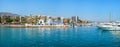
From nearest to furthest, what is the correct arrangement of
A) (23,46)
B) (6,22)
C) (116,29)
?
(23,46), (116,29), (6,22)

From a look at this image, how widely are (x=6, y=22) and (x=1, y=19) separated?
5213mm

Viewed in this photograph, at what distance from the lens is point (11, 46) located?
114ft

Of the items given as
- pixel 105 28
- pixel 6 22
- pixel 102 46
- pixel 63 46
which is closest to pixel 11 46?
pixel 63 46

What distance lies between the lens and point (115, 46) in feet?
117

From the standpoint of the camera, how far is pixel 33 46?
34.8 meters

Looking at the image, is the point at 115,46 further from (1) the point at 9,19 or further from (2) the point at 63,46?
(1) the point at 9,19

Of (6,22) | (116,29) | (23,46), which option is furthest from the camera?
(6,22)

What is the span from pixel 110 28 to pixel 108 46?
169 feet

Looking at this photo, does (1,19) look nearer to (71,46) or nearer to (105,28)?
(105,28)

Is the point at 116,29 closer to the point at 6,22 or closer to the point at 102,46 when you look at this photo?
the point at 102,46

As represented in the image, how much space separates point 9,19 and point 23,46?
162 metres

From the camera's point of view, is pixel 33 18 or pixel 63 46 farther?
pixel 33 18

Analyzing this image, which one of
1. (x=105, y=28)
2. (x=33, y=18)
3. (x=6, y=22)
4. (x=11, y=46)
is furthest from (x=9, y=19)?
(x=11, y=46)

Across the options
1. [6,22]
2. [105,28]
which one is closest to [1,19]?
[6,22]
